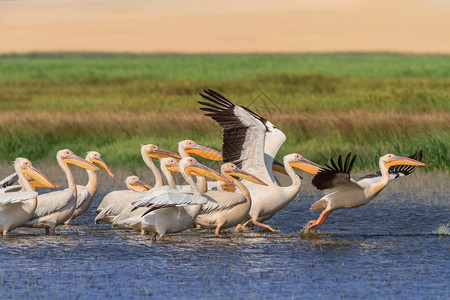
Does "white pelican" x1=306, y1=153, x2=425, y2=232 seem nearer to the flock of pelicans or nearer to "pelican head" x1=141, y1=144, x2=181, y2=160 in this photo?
the flock of pelicans

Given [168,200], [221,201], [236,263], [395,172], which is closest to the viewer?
[236,263]

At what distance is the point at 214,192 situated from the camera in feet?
30.7

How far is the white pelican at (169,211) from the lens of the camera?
27.2 ft

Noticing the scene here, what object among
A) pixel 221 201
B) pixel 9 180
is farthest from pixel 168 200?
pixel 9 180

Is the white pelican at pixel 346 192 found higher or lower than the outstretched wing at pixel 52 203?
higher

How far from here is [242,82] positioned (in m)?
36.2

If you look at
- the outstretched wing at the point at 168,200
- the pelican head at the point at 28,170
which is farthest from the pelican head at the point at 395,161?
the pelican head at the point at 28,170

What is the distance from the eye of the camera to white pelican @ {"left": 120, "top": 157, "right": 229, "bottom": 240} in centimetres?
829

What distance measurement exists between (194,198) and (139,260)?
937mm

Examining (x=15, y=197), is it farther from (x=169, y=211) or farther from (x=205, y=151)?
(x=205, y=151)

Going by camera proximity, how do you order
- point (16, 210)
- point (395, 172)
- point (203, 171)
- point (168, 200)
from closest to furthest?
point (168, 200) < point (16, 210) < point (203, 171) < point (395, 172)

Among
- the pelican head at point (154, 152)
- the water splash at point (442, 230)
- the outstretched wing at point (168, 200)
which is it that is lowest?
the water splash at point (442, 230)

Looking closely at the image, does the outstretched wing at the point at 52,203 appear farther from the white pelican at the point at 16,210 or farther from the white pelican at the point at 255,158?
the white pelican at the point at 255,158

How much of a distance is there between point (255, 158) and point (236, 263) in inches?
94.5
